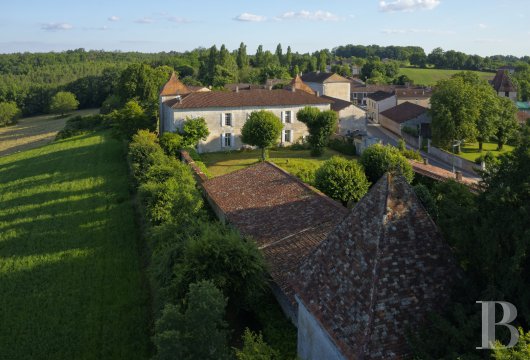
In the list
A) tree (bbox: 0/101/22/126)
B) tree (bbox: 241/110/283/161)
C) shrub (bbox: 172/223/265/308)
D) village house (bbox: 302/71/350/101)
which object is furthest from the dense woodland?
shrub (bbox: 172/223/265/308)

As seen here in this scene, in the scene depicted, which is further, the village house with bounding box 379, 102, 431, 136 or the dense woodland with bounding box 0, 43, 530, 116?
the dense woodland with bounding box 0, 43, 530, 116

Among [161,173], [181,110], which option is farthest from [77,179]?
[161,173]

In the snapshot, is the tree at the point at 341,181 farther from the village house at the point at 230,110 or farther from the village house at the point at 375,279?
Result: the village house at the point at 230,110

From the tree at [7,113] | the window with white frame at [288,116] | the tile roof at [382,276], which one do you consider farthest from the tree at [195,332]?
the tree at [7,113]

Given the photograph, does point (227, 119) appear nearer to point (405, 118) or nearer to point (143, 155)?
point (143, 155)

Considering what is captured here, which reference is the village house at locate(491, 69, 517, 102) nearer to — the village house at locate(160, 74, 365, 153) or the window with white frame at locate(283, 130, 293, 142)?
the village house at locate(160, 74, 365, 153)

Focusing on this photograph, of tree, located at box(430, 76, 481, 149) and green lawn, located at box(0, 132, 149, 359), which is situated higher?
tree, located at box(430, 76, 481, 149)
